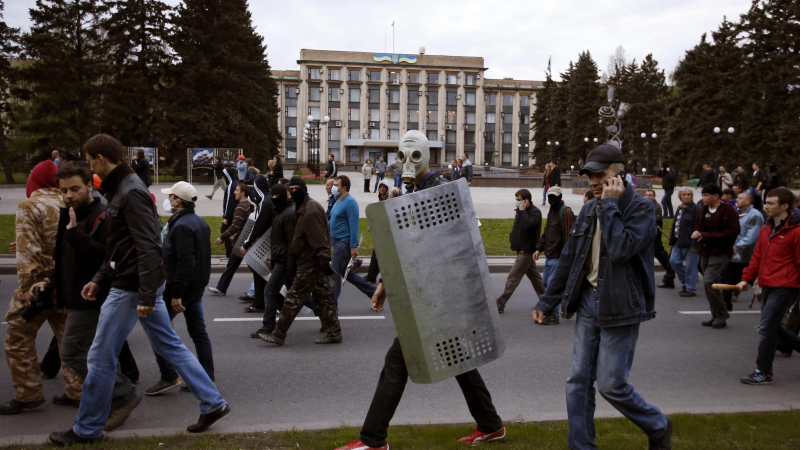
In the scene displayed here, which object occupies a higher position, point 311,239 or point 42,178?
point 42,178

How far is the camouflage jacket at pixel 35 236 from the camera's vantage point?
506cm

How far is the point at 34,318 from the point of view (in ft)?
16.8

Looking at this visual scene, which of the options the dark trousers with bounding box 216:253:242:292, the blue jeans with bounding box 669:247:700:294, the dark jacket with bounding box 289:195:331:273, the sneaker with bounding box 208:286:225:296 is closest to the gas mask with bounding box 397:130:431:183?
the dark jacket with bounding box 289:195:331:273

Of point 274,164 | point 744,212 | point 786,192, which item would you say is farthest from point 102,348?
point 274,164

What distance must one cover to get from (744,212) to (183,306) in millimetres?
7494

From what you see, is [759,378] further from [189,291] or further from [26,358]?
[26,358]

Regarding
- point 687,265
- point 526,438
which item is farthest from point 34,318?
point 687,265

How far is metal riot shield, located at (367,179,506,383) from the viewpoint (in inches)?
142

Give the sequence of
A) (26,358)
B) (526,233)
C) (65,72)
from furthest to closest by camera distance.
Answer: (65,72) → (526,233) → (26,358)

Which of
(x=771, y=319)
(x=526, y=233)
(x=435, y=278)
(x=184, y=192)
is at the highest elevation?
(x=184, y=192)

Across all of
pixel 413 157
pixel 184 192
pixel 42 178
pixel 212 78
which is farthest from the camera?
pixel 212 78

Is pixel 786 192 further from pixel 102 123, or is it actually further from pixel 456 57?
pixel 456 57

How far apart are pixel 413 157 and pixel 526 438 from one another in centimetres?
207

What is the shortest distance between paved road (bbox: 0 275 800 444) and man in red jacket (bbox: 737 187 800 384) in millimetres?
361
